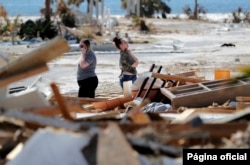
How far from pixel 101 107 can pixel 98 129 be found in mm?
4471

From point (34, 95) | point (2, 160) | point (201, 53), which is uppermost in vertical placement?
point (34, 95)

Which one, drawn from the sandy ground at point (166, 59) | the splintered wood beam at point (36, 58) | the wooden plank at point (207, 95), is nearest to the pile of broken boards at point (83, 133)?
the splintered wood beam at point (36, 58)

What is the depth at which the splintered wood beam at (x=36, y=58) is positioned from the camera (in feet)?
13.9

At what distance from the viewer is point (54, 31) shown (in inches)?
1282

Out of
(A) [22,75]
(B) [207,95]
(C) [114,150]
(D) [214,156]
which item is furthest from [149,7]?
(C) [114,150]

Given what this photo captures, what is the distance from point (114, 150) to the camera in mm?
3484

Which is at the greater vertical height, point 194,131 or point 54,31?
point 194,131

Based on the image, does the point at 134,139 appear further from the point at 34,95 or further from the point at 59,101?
the point at 34,95

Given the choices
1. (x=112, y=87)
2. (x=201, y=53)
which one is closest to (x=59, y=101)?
(x=112, y=87)

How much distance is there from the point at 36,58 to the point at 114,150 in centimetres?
110

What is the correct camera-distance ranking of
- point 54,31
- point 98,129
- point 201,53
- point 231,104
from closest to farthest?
1. point 98,129
2. point 231,104
3. point 201,53
4. point 54,31

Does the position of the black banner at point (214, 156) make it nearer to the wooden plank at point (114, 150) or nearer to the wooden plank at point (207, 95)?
the wooden plank at point (114, 150)

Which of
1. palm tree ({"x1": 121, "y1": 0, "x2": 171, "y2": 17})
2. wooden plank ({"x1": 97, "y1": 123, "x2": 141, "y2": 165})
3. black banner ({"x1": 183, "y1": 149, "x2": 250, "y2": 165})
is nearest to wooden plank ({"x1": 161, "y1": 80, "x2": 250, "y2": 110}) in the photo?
black banner ({"x1": 183, "y1": 149, "x2": 250, "y2": 165})

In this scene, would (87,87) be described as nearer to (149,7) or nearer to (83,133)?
(83,133)
